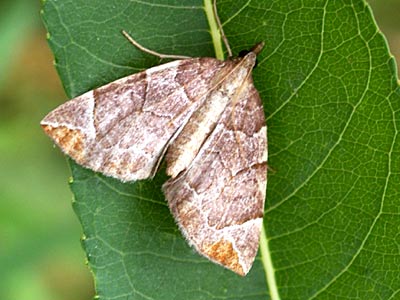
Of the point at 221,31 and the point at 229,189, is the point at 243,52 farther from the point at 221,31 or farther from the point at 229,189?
the point at 229,189

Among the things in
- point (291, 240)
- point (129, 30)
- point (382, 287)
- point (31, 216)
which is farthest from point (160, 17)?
point (31, 216)

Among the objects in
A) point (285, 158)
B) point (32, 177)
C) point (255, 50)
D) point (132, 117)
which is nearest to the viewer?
point (255, 50)

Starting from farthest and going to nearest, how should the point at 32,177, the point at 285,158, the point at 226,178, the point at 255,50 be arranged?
the point at 32,177 < the point at 226,178 < the point at 285,158 < the point at 255,50

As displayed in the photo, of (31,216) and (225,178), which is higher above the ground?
(225,178)

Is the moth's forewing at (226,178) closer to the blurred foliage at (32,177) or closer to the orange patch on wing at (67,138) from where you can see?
the orange patch on wing at (67,138)

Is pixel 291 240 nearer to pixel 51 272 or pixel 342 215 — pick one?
pixel 342 215

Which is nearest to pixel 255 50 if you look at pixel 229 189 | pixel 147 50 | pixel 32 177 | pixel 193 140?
pixel 147 50

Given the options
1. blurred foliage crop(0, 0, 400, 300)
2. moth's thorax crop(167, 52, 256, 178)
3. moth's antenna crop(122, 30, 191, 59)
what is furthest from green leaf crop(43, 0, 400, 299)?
blurred foliage crop(0, 0, 400, 300)
